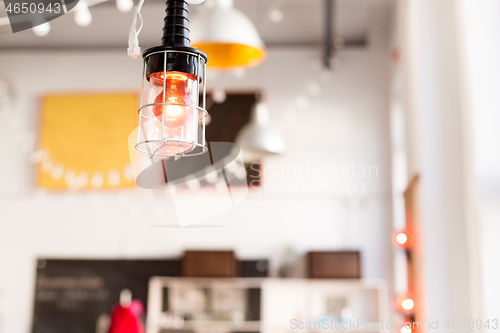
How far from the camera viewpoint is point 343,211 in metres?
4.45

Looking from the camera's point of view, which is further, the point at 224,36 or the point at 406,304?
the point at 406,304

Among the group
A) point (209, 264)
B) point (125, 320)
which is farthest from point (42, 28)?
point (125, 320)

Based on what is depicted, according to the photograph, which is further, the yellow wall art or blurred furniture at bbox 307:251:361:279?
the yellow wall art

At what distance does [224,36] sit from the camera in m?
2.05

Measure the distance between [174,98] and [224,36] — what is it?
132 cm

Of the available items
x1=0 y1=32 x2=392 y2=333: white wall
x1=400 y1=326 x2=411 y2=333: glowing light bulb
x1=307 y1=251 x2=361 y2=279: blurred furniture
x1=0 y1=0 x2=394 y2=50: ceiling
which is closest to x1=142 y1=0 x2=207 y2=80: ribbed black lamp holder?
x1=400 y1=326 x2=411 y2=333: glowing light bulb

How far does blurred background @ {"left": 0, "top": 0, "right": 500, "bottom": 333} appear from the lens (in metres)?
4.16

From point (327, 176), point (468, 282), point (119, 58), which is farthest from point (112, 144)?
point (468, 282)

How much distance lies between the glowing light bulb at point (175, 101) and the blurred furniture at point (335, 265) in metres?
3.36

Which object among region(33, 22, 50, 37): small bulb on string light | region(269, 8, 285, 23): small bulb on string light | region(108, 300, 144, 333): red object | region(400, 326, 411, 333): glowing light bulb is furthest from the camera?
region(269, 8, 285, 23): small bulb on string light

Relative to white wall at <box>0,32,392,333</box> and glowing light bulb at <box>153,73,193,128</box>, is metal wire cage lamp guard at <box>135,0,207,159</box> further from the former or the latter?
white wall at <box>0,32,392,333</box>

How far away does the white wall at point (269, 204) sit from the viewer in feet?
14.5

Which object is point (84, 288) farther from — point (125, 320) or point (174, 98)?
point (174, 98)

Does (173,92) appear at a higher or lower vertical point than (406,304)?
higher
